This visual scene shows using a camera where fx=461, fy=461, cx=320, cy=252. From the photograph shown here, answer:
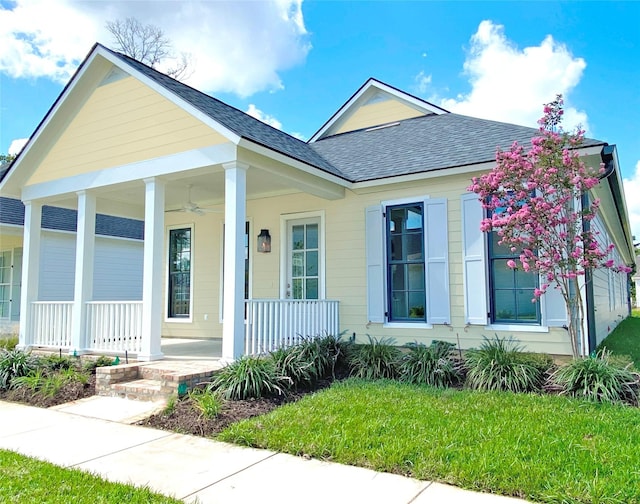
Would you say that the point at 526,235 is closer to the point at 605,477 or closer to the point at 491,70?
the point at 605,477

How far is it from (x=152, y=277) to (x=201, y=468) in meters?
3.69

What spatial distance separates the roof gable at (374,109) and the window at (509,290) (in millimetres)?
4873

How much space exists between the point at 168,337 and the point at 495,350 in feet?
23.4

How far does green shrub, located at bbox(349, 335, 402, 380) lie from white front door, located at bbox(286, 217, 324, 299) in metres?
2.07

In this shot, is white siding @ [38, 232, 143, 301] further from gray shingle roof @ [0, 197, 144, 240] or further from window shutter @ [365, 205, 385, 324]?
window shutter @ [365, 205, 385, 324]

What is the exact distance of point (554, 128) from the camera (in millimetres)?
6039

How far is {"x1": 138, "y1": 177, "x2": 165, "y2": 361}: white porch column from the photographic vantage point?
6598 millimetres

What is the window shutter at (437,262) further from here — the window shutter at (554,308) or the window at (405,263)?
the window shutter at (554,308)

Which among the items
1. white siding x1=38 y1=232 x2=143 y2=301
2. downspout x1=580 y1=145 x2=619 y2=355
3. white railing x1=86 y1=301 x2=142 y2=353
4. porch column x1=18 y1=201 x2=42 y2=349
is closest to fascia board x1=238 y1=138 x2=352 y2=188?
white railing x1=86 y1=301 x2=142 y2=353

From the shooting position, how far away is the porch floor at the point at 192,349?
7.01 metres

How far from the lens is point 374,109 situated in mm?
11586

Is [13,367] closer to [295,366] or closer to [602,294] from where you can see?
[295,366]

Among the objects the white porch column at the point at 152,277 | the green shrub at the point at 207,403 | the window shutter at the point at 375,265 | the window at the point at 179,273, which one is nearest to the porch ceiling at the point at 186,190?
the white porch column at the point at 152,277

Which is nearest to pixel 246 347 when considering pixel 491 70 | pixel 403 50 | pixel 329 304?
pixel 329 304
